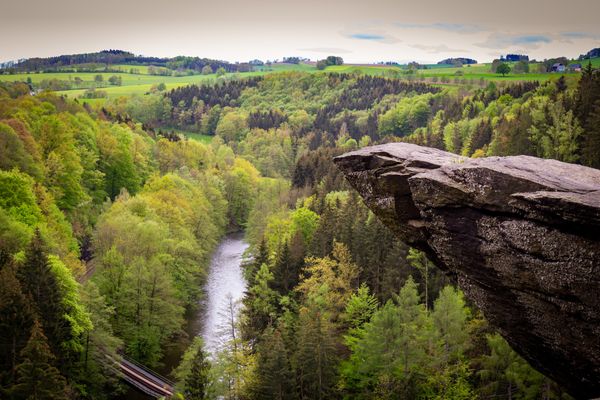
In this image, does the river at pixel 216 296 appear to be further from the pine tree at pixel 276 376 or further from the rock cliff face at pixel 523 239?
the rock cliff face at pixel 523 239

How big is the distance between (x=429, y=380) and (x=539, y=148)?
42.5m

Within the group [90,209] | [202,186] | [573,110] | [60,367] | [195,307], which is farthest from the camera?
[202,186]

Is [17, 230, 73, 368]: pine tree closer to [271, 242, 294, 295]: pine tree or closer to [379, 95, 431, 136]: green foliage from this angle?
[271, 242, 294, 295]: pine tree

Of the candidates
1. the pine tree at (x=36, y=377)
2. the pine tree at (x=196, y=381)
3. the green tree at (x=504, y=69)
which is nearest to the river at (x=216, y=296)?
the pine tree at (x=196, y=381)

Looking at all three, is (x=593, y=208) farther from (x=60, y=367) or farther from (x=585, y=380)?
(x=60, y=367)

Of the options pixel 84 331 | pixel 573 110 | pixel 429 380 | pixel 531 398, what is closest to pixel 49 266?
pixel 84 331

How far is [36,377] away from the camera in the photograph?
3212 cm

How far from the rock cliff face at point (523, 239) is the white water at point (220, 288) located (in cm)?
3081

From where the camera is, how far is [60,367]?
38.6 m

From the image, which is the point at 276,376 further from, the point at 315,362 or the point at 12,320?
the point at 12,320

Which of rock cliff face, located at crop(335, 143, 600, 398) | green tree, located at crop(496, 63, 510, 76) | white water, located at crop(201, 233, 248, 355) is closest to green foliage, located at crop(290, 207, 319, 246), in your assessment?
white water, located at crop(201, 233, 248, 355)

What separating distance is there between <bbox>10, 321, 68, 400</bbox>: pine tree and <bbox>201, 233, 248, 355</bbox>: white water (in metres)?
15.3

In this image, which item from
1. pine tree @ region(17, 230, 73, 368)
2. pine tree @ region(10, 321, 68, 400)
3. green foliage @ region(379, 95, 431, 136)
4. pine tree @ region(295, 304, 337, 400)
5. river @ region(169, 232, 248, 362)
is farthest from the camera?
green foliage @ region(379, 95, 431, 136)

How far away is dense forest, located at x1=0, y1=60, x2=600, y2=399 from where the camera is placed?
3456cm
